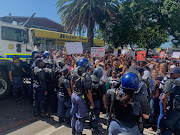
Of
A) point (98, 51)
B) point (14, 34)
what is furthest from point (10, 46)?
point (98, 51)

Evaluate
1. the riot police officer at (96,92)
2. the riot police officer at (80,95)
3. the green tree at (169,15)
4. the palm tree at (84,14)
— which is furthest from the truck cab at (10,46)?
the green tree at (169,15)

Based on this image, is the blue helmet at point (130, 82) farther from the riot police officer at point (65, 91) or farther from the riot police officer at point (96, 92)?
the riot police officer at point (65, 91)

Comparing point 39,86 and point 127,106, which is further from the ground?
point 127,106

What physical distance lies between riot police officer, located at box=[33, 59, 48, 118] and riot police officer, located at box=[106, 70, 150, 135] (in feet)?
8.85

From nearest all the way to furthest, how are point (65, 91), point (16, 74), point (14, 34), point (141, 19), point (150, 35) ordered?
point (65, 91) < point (16, 74) < point (14, 34) < point (141, 19) < point (150, 35)

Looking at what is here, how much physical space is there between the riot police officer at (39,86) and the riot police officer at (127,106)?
2.70 meters

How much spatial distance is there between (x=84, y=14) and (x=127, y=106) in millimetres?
11825

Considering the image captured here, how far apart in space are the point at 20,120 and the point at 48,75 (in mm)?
1556

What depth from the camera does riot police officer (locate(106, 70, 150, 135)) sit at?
1945 mm

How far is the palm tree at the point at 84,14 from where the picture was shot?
1262cm

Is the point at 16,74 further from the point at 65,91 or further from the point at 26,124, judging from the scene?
the point at 65,91

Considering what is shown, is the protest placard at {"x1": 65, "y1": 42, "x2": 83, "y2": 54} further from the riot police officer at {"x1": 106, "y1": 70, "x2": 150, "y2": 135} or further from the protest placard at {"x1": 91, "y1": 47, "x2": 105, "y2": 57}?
the riot police officer at {"x1": 106, "y1": 70, "x2": 150, "y2": 135}

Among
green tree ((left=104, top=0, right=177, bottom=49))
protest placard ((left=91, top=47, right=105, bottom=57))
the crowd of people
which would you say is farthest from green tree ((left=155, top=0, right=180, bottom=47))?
the crowd of people

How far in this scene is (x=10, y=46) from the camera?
5.98 meters
